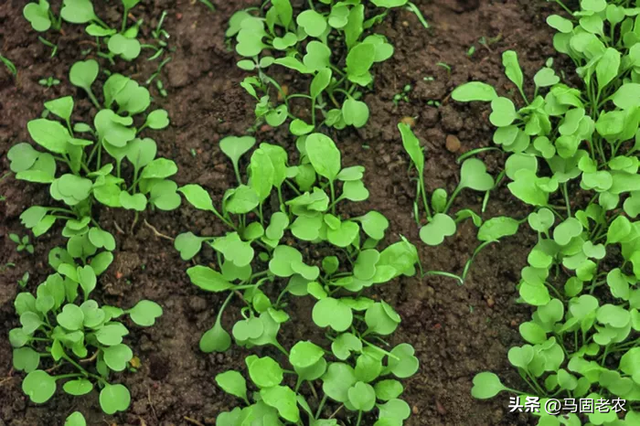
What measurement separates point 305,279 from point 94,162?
77 centimetres

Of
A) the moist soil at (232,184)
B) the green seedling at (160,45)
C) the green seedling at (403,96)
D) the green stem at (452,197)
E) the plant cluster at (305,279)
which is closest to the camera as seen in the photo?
the plant cluster at (305,279)

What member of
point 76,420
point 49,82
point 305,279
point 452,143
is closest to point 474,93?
point 452,143

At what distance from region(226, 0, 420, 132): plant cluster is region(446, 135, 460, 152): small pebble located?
26 cm

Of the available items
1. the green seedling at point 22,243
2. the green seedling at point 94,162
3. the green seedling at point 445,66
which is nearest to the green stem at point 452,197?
the green seedling at point 445,66

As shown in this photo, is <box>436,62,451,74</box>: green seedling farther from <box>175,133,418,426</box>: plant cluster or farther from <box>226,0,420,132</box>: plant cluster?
<box>175,133,418,426</box>: plant cluster

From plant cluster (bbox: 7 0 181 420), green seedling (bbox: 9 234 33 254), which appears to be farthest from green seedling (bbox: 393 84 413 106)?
green seedling (bbox: 9 234 33 254)

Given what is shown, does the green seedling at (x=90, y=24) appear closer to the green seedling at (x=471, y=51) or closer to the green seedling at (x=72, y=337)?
Result: the green seedling at (x=72, y=337)

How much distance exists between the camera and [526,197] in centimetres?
226

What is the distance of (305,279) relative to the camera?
224cm

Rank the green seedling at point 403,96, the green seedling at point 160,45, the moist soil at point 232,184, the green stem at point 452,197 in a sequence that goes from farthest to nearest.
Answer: the green seedling at point 160,45 < the green seedling at point 403,96 < the green stem at point 452,197 < the moist soil at point 232,184

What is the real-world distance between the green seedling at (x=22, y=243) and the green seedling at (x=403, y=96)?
1.17 metres

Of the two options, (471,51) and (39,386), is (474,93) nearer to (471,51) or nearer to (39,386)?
Answer: (471,51)

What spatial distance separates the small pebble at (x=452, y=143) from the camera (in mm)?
2430

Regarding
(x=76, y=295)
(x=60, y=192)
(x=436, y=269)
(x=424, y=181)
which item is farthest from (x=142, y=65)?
(x=436, y=269)
